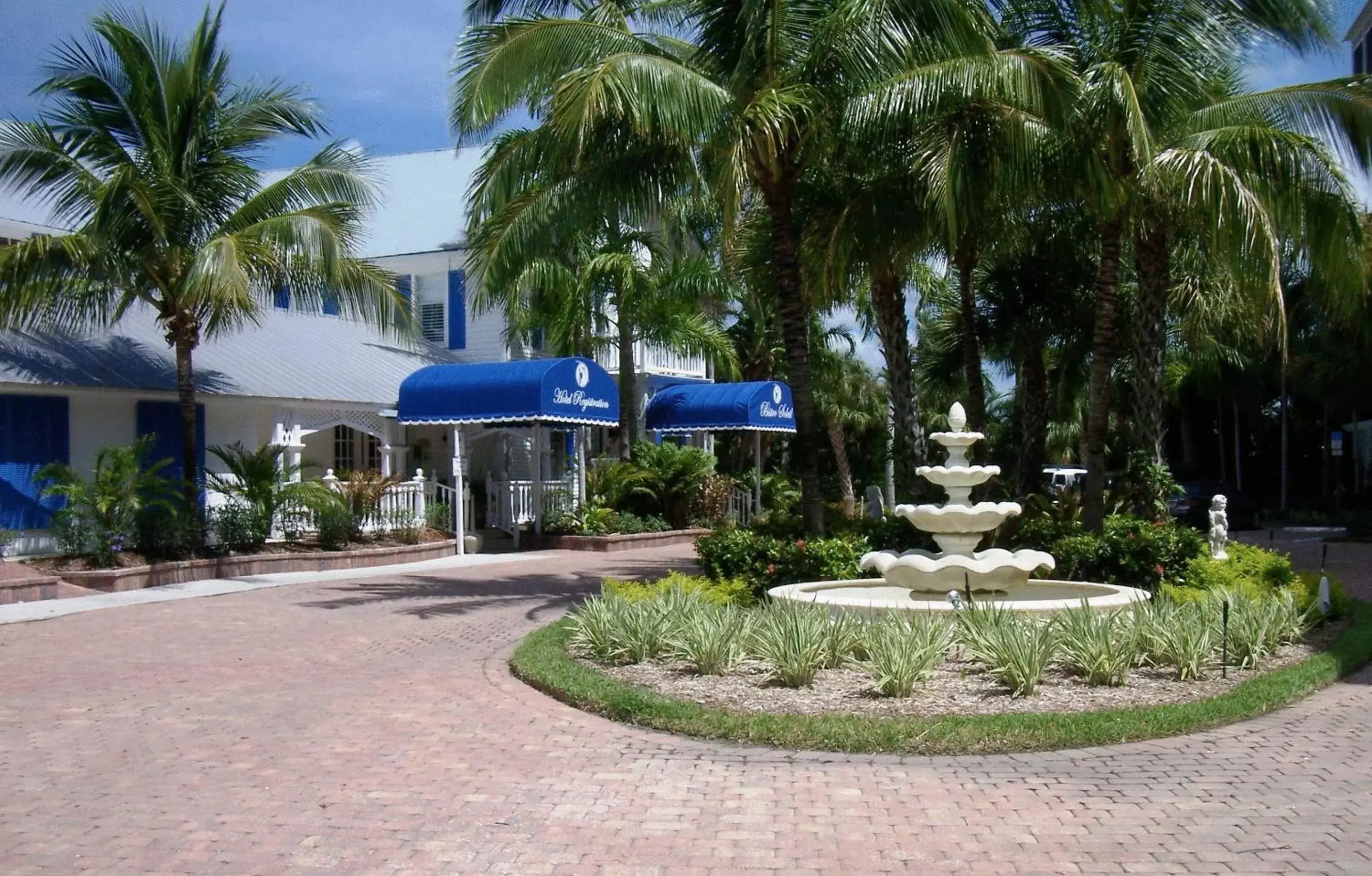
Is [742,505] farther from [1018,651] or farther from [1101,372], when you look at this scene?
[1018,651]

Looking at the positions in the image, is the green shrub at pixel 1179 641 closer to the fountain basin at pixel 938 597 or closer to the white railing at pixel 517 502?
the fountain basin at pixel 938 597

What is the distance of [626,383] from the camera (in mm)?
26828

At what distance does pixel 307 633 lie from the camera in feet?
42.5

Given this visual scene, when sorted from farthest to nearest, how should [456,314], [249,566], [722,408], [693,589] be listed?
[456,314] < [722,408] < [249,566] < [693,589]

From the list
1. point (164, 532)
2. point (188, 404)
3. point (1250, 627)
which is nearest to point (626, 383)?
point (188, 404)

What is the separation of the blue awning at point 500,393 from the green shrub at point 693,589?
855 cm

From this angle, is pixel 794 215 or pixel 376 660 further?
pixel 794 215

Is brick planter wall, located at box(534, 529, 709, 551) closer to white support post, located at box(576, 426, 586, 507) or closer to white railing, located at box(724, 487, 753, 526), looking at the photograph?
white support post, located at box(576, 426, 586, 507)

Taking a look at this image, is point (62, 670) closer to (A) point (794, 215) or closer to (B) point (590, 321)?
(A) point (794, 215)

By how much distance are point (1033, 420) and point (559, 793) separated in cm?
1598

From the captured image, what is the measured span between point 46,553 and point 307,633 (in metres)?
7.19

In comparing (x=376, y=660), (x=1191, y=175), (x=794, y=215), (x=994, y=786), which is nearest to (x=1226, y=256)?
(x=1191, y=175)

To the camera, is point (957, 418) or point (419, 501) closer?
point (957, 418)

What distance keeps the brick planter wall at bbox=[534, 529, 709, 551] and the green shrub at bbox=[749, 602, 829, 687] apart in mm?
13466
